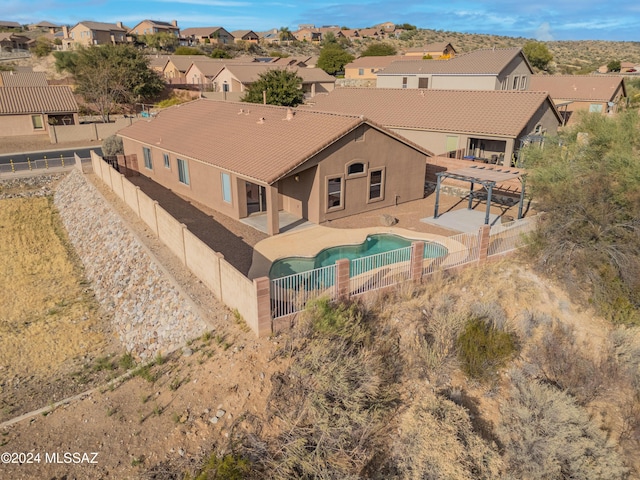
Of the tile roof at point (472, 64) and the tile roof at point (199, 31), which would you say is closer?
the tile roof at point (472, 64)

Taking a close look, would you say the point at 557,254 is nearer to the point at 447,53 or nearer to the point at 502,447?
the point at 502,447

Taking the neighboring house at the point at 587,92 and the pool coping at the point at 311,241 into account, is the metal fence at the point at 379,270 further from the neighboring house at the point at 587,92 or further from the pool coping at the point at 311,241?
the neighboring house at the point at 587,92

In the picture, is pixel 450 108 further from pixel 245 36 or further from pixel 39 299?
pixel 245 36

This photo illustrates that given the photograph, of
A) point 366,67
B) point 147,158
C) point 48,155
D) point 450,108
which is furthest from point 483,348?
point 366,67

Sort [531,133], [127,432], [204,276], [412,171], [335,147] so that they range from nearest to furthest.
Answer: [127,432]
[204,276]
[335,147]
[412,171]
[531,133]

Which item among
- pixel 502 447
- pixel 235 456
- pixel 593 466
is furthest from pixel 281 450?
pixel 593 466

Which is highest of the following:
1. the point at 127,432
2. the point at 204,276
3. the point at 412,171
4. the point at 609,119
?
the point at 609,119

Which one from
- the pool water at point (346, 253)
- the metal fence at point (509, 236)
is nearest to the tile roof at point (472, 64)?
the metal fence at point (509, 236)
